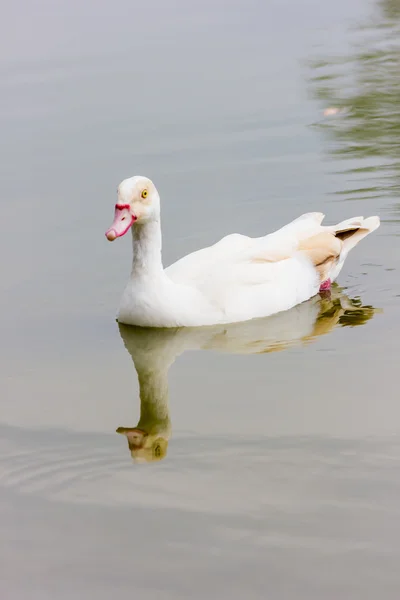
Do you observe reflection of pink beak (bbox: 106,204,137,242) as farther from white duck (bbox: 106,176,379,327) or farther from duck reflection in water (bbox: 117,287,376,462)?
duck reflection in water (bbox: 117,287,376,462)

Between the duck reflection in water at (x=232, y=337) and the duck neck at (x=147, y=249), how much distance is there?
1.46ft

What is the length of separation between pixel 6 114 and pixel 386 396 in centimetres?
843

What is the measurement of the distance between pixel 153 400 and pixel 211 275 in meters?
1.52

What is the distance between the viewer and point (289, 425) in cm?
757

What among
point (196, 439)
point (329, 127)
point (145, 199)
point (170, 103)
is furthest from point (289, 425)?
point (170, 103)

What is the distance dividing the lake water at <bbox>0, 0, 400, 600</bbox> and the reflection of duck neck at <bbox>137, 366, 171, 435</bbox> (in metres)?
0.02

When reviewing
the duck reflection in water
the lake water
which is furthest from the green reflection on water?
the duck reflection in water

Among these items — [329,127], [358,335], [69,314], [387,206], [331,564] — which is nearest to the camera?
[331,564]

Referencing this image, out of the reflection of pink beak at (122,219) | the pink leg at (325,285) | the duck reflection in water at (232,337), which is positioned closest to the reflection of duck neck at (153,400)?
the duck reflection in water at (232,337)

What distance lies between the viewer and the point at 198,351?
904cm

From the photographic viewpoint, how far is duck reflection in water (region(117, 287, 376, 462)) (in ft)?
28.7

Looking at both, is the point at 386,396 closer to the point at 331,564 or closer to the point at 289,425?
the point at 289,425

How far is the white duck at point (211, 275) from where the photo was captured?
927cm

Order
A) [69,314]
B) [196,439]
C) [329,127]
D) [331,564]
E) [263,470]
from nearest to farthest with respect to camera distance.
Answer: [331,564], [263,470], [196,439], [69,314], [329,127]
